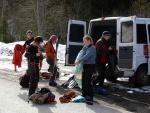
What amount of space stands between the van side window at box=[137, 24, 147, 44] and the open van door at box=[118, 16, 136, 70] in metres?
0.21

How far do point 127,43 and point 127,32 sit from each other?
14.8 inches

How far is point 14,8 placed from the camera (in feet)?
129

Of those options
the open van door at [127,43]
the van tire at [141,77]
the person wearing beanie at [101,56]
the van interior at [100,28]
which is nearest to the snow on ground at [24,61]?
the van tire at [141,77]

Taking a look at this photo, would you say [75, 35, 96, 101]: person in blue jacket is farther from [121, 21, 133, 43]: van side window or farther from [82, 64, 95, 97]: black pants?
[121, 21, 133, 43]: van side window

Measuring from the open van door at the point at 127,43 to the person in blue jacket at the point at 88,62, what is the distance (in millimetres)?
1995

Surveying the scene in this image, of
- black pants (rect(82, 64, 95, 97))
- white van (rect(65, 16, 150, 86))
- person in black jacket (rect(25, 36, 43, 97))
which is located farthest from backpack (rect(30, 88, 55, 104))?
white van (rect(65, 16, 150, 86))

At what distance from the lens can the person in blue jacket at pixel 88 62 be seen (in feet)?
22.2

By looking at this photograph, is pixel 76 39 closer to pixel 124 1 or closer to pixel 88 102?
pixel 88 102

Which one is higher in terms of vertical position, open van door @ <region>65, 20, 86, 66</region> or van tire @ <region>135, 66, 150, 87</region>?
open van door @ <region>65, 20, 86, 66</region>

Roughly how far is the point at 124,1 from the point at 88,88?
25124mm

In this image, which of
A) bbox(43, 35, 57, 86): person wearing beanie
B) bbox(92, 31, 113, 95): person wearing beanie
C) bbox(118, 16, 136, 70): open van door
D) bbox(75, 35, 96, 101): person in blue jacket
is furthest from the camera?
bbox(43, 35, 57, 86): person wearing beanie

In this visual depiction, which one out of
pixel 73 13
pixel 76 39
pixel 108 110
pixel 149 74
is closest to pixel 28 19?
pixel 73 13

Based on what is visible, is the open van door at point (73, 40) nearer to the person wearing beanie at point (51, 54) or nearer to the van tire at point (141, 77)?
the person wearing beanie at point (51, 54)

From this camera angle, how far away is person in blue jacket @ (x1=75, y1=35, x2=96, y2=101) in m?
6.77
